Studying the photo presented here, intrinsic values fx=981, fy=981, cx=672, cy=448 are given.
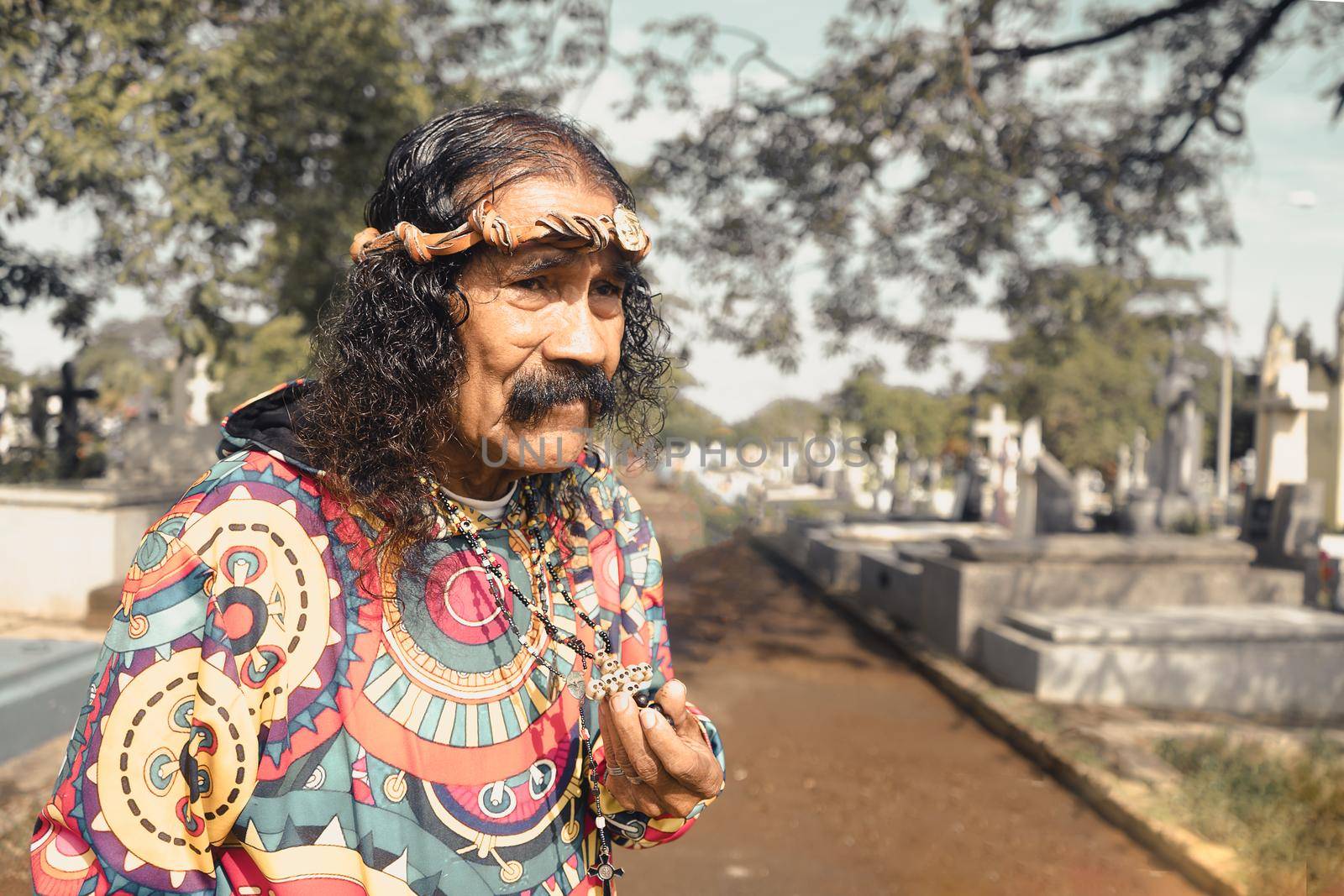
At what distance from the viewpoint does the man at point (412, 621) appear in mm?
1029

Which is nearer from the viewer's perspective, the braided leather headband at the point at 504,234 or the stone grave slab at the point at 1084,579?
the braided leather headband at the point at 504,234

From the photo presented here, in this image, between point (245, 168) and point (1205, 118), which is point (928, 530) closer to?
point (1205, 118)

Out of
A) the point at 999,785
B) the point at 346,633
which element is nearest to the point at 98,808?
the point at 346,633

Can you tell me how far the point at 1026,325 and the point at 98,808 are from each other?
891cm

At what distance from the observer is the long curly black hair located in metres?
1.20

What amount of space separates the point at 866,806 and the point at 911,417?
1206 inches

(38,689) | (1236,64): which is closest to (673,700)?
(38,689)

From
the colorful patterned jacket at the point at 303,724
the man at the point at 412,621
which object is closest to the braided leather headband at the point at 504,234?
the man at the point at 412,621

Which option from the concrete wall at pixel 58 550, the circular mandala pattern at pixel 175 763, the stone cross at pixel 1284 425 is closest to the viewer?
the circular mandala pattern at pixel 175 763

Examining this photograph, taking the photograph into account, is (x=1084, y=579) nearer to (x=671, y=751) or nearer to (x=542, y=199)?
(x=671, y=751)

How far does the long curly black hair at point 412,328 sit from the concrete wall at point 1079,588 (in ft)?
23.0

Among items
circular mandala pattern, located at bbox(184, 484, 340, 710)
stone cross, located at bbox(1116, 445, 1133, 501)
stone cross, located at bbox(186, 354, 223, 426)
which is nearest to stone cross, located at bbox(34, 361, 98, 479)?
stone cross, located at bbox(186, 354, 223, 426)

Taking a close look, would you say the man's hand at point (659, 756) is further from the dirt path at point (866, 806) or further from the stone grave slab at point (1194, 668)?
the stone grave slab at point (1194, 668)

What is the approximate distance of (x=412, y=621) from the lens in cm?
122
